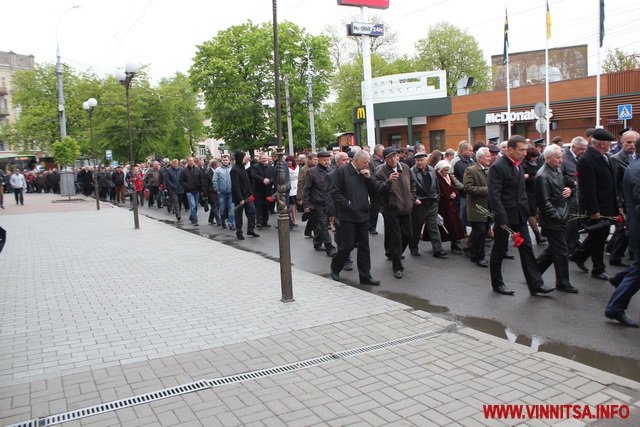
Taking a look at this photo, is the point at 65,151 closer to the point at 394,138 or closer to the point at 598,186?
the point at 394,138

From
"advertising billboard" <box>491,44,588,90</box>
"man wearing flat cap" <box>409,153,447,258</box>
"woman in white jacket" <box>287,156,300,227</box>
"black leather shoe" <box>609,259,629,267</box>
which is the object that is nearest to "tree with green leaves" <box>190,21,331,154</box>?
"advertising billboard" <box>491,44,588,90</box>

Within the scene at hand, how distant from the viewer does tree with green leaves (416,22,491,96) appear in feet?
195

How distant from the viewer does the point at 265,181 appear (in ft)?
45.1

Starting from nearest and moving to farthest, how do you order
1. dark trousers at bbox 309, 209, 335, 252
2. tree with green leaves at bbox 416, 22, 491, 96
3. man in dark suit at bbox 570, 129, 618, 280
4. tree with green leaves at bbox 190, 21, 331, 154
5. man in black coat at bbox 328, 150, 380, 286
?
man in dark suit at bbox 570, 129, 618, 280 → man in black coat at bbox 328, 150, 380, 286 → dark trousers at bbox 309, 209, 335, 252 → tree with green leaves at bbox 190, 21, 331, 154 → tree with green leaves at bbox 416, 22, 491, 96

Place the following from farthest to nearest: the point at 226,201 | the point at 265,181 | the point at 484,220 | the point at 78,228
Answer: the point at 78,228 < the point at 226,201 < the point at 265,181 < the point at 484,220

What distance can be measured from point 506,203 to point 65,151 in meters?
29.6

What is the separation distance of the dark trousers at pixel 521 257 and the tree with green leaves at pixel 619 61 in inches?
1968

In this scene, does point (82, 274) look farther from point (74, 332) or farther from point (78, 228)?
point (78, 228)

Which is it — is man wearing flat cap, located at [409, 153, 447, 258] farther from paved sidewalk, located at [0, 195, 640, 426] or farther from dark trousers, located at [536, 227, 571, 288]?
dark trousers, located at [536, 227, 571, 288]

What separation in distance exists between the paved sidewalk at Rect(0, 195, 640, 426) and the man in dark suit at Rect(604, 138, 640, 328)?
1.50 m

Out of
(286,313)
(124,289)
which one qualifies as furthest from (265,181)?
(286,313)

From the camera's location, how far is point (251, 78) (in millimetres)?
49000

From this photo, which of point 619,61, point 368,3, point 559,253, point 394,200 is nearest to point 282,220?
point 394,200

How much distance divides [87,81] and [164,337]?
163ft
